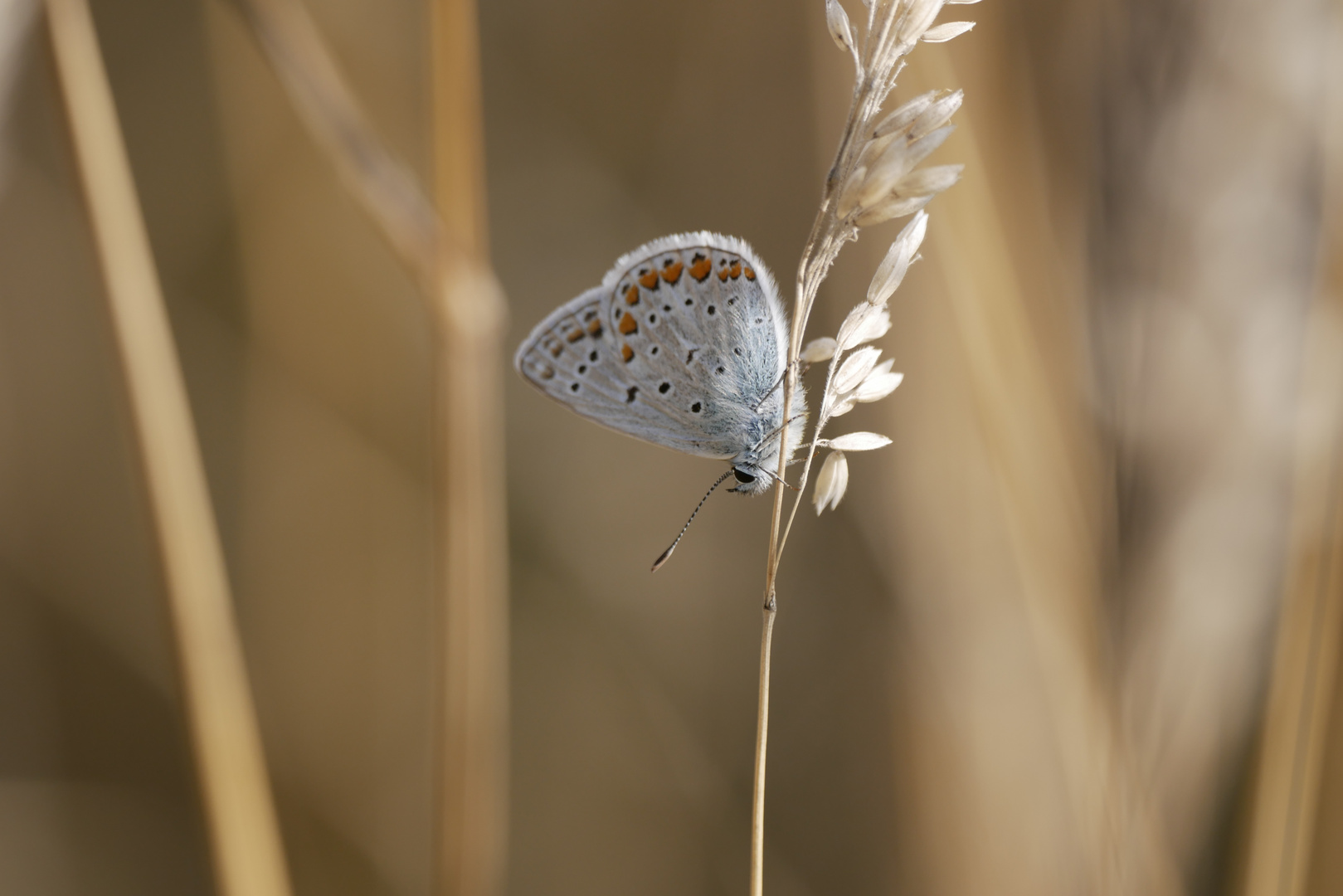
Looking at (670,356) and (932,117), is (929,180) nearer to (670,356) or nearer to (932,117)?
(932,117)

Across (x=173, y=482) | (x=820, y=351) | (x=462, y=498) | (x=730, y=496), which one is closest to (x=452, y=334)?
(x=462, y=498)

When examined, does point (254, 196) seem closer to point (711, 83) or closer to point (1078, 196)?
point (711, 83)

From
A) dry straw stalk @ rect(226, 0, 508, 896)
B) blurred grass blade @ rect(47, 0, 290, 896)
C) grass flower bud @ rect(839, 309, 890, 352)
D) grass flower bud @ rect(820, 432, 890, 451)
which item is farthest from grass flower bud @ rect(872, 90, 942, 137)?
blurred grass blade @ rect(47, 0, 290, 896)

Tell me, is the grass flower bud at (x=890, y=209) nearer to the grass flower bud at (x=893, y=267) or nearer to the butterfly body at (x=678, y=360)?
the grass flower bud at (x=893, y=267)

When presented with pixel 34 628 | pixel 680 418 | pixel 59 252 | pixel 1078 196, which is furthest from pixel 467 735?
pixel 59 252

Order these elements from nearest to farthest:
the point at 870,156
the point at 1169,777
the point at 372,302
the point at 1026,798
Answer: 1. the point at 870,156
2. the point at 1169,777
3. the point at 1026,798
4. the point at 372,302
